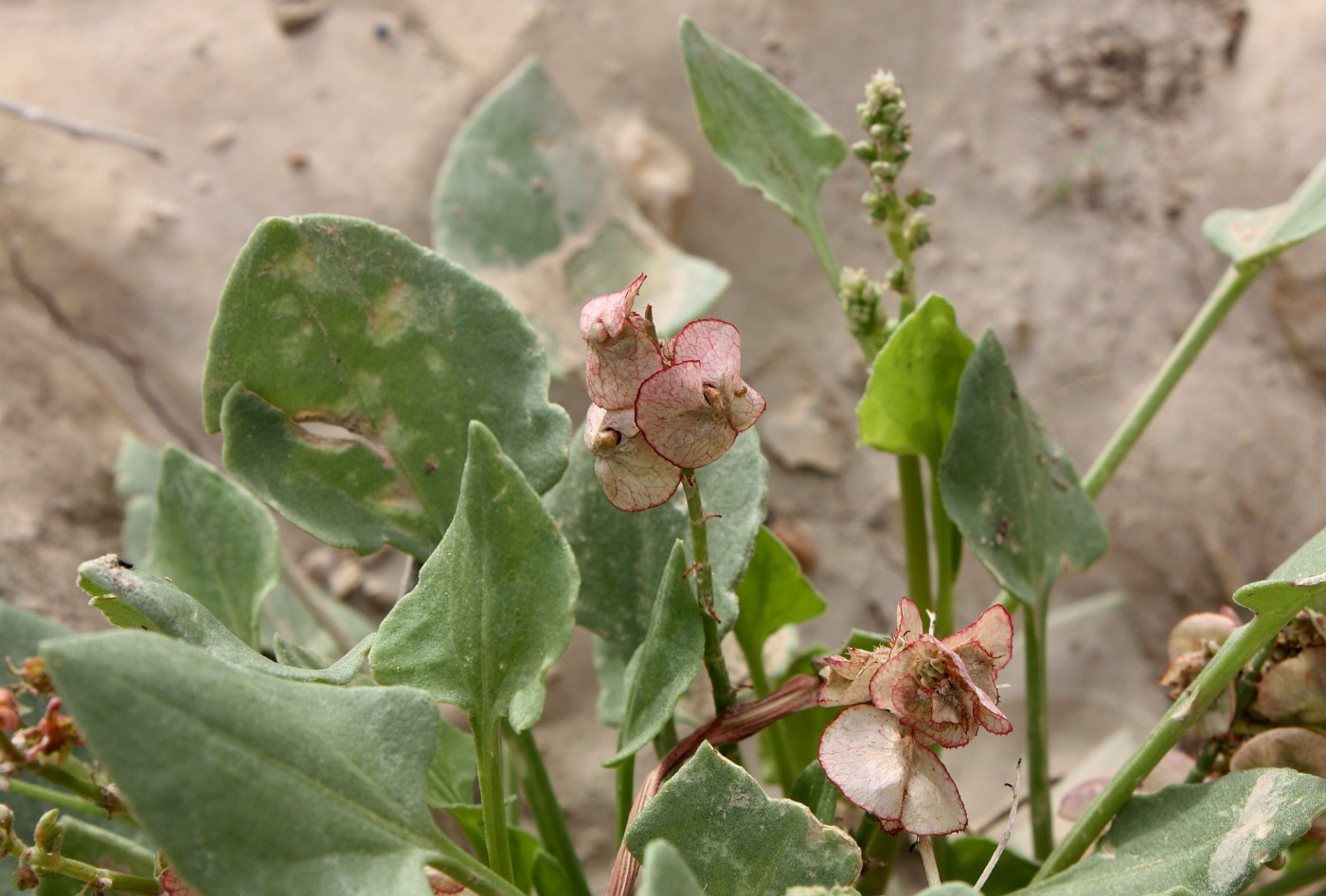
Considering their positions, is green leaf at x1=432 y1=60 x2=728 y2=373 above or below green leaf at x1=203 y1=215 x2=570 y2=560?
above

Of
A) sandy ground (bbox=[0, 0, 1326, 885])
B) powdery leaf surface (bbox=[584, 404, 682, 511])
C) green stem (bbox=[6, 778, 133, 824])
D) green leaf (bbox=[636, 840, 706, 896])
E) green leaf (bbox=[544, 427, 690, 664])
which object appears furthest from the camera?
sandy ground (bbox=[0, 0, 1326, 885])

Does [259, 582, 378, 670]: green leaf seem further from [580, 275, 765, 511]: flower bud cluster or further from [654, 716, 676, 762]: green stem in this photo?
[580, 275, 765, 511]: flower bud cluster

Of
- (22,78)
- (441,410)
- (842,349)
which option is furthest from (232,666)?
(22,78)

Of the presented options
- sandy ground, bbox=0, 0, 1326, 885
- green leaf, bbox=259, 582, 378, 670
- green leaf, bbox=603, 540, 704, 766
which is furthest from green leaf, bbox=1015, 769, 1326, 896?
sandy ground, bbox=0, 0, 1326, 885

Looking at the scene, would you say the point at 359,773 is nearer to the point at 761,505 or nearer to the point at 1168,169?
the point at 761,505

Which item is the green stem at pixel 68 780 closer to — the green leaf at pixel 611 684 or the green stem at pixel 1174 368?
the green leaf at pixel 611 684

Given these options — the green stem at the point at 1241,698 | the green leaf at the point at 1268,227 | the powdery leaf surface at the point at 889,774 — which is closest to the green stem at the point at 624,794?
the powdery leaf surface at the point at 889,774
